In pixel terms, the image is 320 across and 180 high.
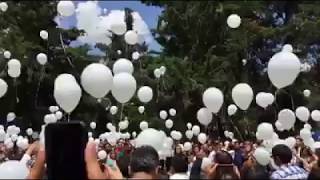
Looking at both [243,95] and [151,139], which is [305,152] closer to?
[243,95]

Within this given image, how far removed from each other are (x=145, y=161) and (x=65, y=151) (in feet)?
2.71

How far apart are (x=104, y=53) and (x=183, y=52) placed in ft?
14.2

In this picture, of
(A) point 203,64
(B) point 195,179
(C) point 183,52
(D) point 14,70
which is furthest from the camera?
(C) point 183,52

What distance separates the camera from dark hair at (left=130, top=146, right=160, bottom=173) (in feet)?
18.8

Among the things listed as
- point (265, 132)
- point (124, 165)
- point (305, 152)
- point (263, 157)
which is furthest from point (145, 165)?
point (305, 152)

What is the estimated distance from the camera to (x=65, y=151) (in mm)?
6195

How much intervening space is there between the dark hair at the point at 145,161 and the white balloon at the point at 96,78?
1820 mm

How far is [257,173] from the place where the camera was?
237 inches

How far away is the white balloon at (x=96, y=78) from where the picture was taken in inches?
294

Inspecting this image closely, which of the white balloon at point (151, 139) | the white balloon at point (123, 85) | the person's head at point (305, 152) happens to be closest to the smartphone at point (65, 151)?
the white balloon at point (151, 139)

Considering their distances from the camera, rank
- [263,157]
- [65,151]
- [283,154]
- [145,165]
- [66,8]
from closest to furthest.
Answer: [145,165], [65,151], [283,154], [263,157], [66,8]

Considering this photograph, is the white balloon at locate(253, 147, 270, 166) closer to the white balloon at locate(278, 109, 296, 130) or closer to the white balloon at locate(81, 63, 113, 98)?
the white balloon at locate(81, 63, 113, 98)

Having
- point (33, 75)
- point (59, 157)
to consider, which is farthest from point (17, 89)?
point (59, 157)

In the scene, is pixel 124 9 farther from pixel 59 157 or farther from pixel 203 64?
pixel 59 157
